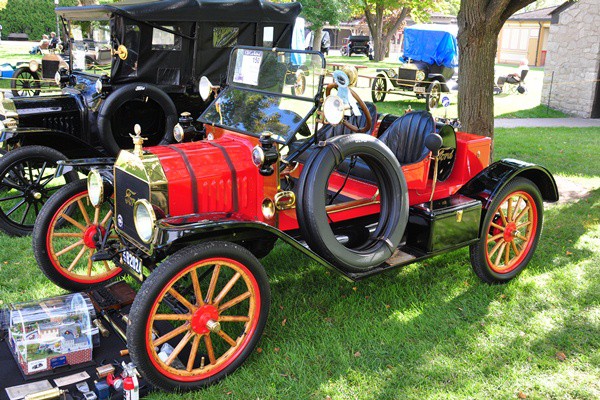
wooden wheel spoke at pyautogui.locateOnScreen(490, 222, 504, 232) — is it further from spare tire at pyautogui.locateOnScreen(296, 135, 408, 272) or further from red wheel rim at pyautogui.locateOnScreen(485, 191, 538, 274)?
spare tire at pyautogui.locateOnScreen(296, 135, 408, 272)

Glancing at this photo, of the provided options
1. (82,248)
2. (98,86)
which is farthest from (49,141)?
(82,248)

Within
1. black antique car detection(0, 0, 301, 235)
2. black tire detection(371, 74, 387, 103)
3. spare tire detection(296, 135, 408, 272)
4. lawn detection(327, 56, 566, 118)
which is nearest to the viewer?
spare tire detection(296, 135, 408, 272)

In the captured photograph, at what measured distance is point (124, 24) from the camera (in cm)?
591

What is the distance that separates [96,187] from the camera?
11.6ft

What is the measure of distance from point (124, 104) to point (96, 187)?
2523 millimetres

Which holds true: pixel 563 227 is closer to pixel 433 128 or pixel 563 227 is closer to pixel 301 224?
pixel 433 128

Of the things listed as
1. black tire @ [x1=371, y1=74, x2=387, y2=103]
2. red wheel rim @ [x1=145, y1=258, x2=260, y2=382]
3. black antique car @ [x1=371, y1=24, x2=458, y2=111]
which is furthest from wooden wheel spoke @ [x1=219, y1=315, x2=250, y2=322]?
black antique car @ [x1=371, y1=24, x2=458, y2=111]

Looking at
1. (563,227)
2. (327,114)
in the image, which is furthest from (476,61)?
(327,114)

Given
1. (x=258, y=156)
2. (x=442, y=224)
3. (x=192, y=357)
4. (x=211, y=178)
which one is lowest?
(x=192, y=357)

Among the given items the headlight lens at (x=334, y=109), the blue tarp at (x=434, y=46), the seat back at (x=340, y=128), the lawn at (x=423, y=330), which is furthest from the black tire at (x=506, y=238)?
the blue tarp at (x=434, y=46)

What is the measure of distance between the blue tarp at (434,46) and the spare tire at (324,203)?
1341 centimetres

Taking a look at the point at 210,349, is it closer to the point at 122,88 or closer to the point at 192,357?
the point at 192,357

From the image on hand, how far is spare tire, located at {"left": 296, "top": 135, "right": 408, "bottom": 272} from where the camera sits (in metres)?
3.22

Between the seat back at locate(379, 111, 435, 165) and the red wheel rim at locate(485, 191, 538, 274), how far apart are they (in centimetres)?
74
